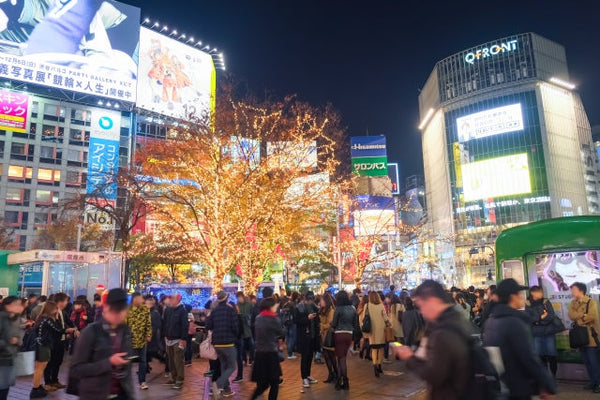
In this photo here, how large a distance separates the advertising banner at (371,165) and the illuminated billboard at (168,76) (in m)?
17.7

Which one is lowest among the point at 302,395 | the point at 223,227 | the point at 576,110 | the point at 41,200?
the point at 302,395

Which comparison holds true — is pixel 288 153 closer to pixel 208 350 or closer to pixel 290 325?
pixel 290 325

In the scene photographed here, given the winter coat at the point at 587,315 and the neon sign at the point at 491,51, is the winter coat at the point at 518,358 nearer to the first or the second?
the winter coat at the point at 587,315

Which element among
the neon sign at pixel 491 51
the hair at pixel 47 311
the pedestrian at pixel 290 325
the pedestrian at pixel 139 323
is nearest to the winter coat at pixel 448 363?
the pedestrian at pixel 139 323

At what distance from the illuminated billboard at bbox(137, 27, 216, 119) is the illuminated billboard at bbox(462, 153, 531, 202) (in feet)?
147

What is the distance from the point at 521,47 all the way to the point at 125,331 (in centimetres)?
8517

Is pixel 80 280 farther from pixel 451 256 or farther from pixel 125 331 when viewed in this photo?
pixel 451 256

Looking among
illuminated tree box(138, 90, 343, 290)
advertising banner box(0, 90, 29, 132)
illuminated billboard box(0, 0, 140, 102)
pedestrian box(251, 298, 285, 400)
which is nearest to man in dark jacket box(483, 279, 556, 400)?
pedestrian box(251, 298, 285, 400)

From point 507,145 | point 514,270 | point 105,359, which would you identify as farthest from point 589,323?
point 507,145

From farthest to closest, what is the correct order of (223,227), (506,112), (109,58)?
1. (506,112)
2. (109,58)
3. (223,227)

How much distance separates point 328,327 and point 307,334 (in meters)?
0.50

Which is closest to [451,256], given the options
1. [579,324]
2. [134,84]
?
[134,84]

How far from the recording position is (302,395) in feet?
26.5

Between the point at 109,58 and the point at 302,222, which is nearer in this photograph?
the point at 302,222
